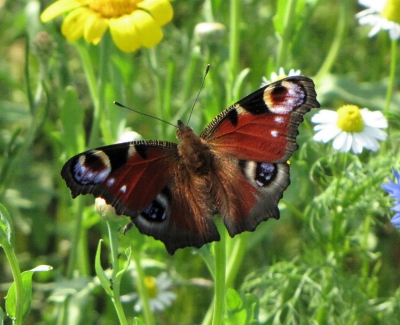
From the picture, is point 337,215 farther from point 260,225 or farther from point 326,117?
point 260,225

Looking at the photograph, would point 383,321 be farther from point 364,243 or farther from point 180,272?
point 180,272

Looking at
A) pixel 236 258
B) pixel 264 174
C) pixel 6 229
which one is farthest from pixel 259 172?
pixel 6 229

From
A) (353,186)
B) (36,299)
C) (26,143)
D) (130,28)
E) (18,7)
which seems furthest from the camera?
(18,7)

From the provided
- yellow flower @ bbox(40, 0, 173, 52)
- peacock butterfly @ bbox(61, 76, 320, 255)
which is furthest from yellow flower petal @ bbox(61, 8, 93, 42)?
peacock butterfly @ bbox(61, 76, 320, 255)

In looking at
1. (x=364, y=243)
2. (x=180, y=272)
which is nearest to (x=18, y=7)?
(x=180, y=272)

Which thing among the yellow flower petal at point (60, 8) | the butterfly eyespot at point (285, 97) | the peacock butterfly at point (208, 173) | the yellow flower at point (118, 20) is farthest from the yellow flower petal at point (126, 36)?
the butterfly eyespot at point (285, 97)

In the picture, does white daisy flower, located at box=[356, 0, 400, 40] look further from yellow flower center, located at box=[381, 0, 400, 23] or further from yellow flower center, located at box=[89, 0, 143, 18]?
yellow flower center, located at box=[89, 0, 143, 18]
